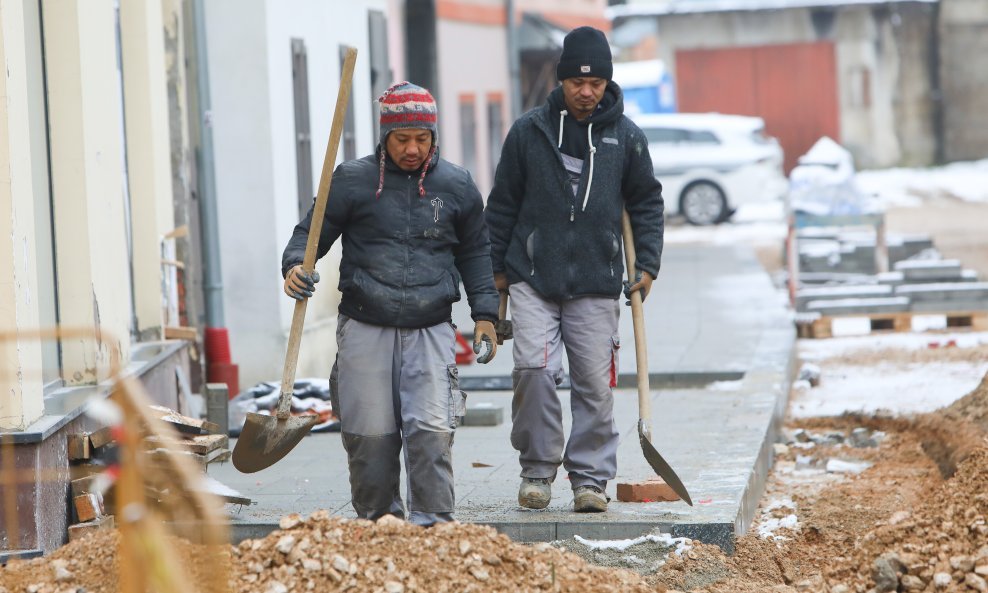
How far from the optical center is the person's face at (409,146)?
5754 mm

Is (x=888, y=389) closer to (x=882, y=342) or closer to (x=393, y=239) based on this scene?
(x=882, y=342)

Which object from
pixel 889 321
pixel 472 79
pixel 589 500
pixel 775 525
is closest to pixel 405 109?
pixel 589 500

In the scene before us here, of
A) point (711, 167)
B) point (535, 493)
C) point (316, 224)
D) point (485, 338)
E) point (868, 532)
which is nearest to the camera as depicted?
point (316, 224)

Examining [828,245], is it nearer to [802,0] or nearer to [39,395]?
[39,395]

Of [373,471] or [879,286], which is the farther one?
[879,286]

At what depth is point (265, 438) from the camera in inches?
233

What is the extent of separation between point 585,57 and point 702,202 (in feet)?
67.1

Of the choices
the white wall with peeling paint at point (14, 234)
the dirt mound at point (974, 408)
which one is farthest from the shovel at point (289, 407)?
the dirt mound at point (974, 408)

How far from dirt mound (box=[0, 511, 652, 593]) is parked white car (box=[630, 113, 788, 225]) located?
69.4 feet

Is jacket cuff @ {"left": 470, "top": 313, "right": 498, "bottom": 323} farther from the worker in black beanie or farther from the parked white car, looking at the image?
the parked white car

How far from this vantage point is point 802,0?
3741 centimetres

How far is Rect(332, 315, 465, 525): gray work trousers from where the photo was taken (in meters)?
5.82

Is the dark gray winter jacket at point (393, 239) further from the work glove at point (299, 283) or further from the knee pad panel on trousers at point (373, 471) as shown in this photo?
the knee pad panel on trousers at point (373, 471)

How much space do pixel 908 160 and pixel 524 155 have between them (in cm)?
3362
